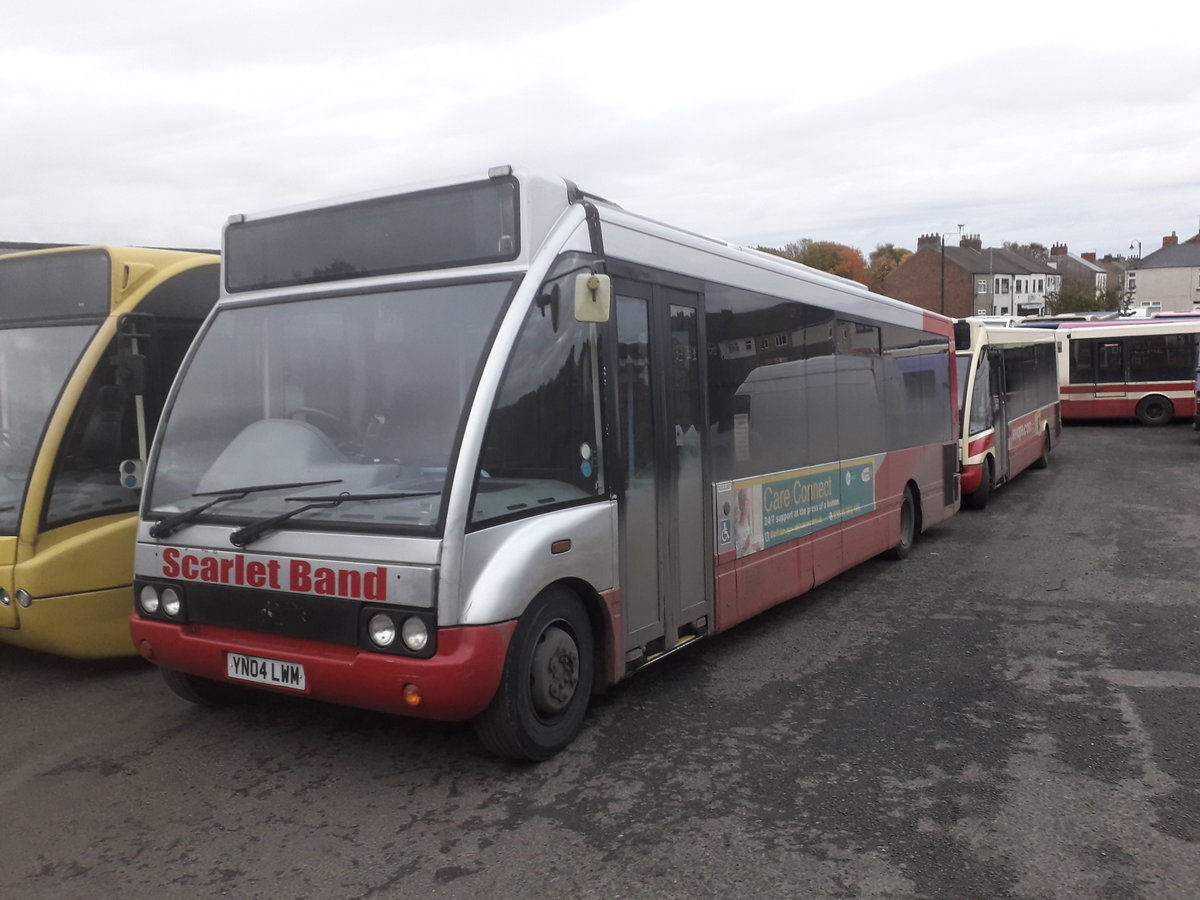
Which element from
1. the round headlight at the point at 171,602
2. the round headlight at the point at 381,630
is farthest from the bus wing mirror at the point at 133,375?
the round headlight at the point at 381,630

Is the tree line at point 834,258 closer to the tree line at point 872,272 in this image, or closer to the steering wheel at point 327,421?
the tree line at point 872,272

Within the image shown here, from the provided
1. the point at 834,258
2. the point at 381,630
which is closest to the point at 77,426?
the point at 381,630

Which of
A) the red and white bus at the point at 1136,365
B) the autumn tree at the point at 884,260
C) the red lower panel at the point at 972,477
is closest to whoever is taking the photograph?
the red lower panel at the point at 972,477

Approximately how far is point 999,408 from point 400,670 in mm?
A: 12822

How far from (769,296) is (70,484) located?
4.57 metres

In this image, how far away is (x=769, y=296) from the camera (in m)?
7.07

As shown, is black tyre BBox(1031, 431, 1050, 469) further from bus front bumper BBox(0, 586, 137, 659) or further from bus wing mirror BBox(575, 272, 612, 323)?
bus front bumper BBox(0, 586, 137, 659)

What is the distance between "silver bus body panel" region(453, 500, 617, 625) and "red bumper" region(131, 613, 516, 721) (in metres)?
0.10

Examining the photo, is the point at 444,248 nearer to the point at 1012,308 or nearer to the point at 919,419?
the point at 919,419

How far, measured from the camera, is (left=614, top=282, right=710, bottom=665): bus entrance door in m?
5.32

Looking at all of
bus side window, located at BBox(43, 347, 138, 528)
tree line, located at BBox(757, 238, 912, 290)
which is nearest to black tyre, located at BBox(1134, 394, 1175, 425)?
bus side window, located at BBox(43, 347, 138, 528)

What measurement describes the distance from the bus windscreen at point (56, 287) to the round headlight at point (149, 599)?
2165 mm

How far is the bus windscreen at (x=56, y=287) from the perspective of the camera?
20.7 ft

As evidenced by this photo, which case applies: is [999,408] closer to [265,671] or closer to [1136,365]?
[265,671]
